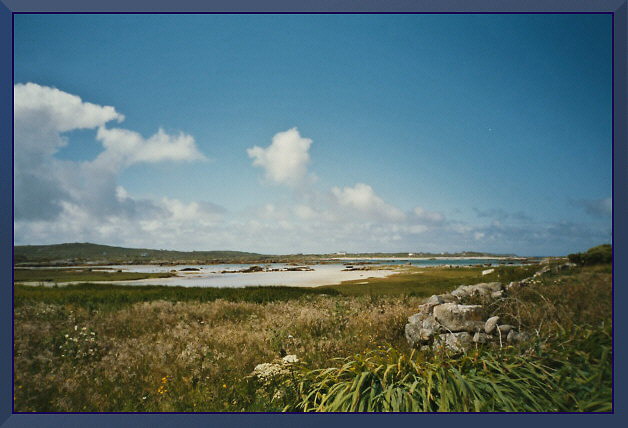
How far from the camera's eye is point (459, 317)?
12.4ft

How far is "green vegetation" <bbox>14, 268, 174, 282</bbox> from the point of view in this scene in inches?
151

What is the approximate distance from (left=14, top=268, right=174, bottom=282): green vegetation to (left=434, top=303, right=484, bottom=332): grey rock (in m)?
3.62

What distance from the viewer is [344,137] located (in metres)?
4.14

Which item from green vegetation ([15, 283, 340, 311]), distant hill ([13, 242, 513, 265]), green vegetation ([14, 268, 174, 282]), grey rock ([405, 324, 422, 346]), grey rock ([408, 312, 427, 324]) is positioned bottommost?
grey rock ([405, 324, 422, 346])

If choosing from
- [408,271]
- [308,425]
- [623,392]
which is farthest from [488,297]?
[308,425]

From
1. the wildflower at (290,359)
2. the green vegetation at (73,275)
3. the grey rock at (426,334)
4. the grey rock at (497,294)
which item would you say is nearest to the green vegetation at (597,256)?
the grey rock at (497,294)

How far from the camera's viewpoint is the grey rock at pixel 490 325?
3594 mm

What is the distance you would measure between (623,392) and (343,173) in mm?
3577

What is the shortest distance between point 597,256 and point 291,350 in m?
3.52

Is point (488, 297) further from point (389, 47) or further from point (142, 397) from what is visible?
point (142, 397)

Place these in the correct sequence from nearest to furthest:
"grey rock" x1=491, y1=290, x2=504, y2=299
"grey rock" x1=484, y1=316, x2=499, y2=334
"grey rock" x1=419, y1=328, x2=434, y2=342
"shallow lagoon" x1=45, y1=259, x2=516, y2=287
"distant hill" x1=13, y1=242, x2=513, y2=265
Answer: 1. "grey rock" x1=484, y1=316, x2=499, y2=334
2. "grey rock" x1=419, y1=328, x2=434, y2=342
3. "distant hill" x1=13, y1=242, x2=513, y2=265
4. "grey rock" x1=491, y1=290, x2=504, y2=299
5. "shallow lagoon" x1=45, y1=259, x2=516, y2=287

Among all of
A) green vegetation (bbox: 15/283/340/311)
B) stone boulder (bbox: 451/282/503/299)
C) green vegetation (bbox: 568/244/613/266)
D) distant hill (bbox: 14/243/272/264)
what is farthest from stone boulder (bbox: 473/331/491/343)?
distant hill (bbox: 14/243/272/264)

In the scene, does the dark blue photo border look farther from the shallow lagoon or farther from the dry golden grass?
the shallow lagoon

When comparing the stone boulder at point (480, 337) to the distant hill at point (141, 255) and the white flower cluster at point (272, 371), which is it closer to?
the distant hill at point (141, 255)
